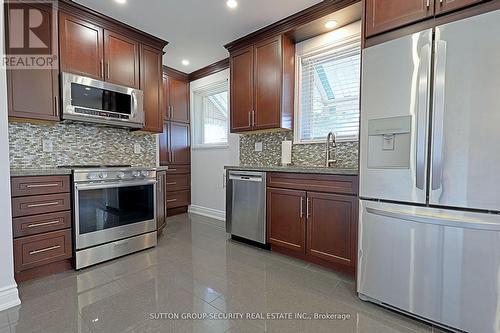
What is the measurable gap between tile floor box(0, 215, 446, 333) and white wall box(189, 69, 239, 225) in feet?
5.35

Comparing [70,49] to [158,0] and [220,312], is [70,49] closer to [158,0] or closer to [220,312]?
[158,0]

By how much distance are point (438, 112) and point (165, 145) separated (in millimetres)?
3846

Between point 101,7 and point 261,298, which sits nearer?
point 261,298

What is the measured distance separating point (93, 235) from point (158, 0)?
2.36 m

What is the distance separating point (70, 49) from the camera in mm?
2609

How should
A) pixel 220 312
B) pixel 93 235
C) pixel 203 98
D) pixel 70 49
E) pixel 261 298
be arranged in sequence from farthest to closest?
pixel 203 98 < pixel 70 49 < pixel 93 235 < pixel 261 298 < pixel 220 312

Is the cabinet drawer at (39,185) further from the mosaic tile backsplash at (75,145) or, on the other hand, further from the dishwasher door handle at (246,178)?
the dishwasher door handle at (246,178)

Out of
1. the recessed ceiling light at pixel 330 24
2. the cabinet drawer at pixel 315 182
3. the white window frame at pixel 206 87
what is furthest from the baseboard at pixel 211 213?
the recessed ceiling light at pixel 330 24

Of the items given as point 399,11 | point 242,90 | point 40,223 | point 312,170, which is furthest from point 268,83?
point 40,223

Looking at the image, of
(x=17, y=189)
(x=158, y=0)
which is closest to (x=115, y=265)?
(x=17, y=189)

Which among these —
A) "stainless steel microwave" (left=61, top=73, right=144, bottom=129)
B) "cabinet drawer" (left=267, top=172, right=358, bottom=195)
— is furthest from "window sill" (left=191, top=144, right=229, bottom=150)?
"cabinet drawer" (left=267, top=172, right=358, bottom=195)

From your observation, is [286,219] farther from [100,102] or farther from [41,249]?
[100,102]

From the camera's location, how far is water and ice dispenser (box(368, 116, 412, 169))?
63.4 inches

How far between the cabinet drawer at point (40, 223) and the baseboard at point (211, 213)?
6.80ft
